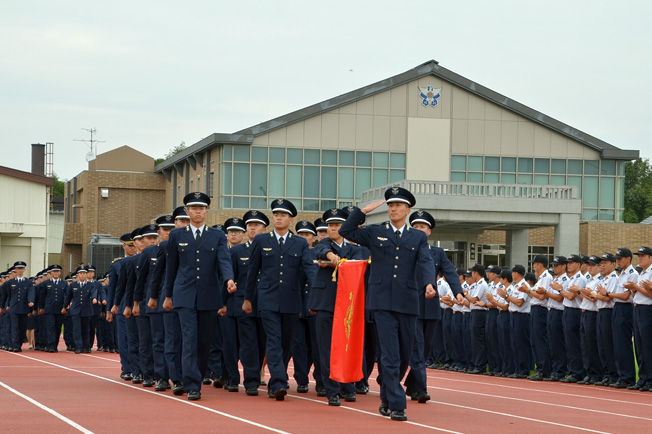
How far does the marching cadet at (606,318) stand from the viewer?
53.8ft

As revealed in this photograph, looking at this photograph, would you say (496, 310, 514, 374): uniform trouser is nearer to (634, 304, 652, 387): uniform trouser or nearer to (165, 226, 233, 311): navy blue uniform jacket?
(634, 304, 652, 387): uniform trouser

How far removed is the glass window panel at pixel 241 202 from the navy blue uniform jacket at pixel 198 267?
3692 cm

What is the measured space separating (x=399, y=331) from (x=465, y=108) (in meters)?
41.0

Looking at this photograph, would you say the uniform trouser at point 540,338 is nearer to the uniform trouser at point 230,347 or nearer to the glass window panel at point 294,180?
the uniform trouser at point 230,347

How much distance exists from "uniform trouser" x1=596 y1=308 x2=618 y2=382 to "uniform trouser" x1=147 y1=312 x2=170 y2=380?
717 centimetres

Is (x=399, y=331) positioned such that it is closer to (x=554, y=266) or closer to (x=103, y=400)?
(x=103, y=400)

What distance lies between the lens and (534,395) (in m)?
14.1

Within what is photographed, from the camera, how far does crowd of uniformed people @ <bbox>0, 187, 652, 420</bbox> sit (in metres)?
10.9

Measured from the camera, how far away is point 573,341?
17453 mm

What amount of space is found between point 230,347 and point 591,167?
40.4 meters

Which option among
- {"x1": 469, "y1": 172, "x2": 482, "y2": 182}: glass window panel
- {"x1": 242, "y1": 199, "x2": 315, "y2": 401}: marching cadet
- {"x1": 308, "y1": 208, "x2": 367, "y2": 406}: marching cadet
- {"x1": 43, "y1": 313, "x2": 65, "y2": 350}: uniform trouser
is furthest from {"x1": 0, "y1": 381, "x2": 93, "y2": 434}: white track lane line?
{"x1": 469, "y1": 172, "x2": 482, "y2": 182}: glass window panel

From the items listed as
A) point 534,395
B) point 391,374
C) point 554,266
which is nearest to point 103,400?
point 391,374

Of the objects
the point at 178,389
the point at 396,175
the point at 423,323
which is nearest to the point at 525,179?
the point at 396,175

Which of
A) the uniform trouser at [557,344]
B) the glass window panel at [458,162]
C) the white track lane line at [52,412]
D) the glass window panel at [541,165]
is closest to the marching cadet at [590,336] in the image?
the uniform trouser at [557,344]
